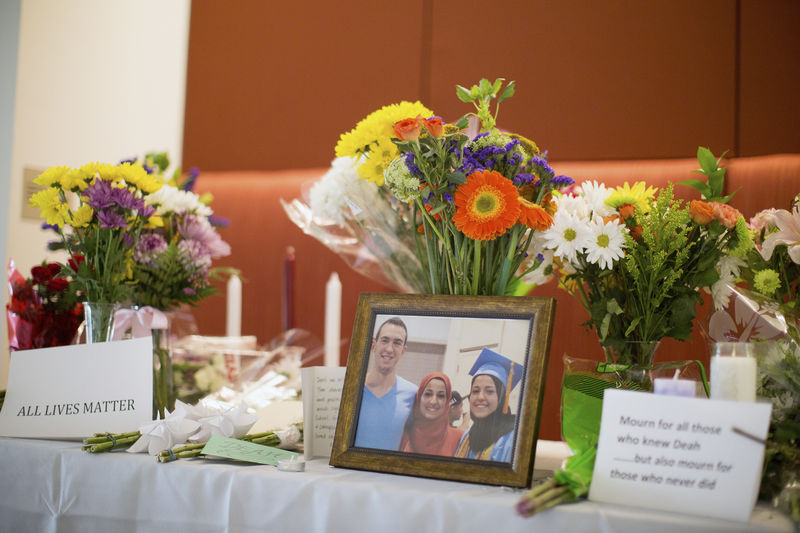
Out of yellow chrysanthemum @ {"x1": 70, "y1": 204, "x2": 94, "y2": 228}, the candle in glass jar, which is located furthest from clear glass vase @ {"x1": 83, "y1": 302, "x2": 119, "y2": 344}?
the candle in glass jar

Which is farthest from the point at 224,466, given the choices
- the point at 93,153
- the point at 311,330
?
the point at 93,153

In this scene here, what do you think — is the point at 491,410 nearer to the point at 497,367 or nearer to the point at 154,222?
the point at 497,367

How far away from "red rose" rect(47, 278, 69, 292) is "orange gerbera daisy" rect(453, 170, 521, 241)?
2.55 ft

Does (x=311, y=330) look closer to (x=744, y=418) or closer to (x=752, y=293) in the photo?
(x=752, y=293)

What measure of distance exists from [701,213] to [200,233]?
3.01 feet

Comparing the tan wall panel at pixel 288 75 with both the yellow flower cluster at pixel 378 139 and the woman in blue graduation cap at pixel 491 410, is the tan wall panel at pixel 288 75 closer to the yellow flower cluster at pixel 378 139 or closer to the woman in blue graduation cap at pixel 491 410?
the yellow flower cluster at pixel 378 139

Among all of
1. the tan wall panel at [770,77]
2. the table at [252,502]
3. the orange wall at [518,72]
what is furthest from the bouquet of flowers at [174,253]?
the tan wall panel at [770,77]

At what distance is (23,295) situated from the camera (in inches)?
52.7

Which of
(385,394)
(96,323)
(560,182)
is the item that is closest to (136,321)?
(96,323)

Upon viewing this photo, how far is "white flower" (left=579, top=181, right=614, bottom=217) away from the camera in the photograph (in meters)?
1.08

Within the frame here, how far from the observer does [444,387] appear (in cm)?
95

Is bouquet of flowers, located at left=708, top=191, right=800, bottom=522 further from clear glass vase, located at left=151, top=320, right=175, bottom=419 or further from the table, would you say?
clear glass vase, located at left=151, top=320, right=175, bottom=419

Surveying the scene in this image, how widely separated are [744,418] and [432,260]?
461 millimetres

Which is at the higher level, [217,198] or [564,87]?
[564,87]
